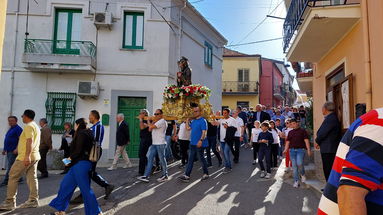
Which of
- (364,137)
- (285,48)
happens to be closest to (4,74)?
(285,48)

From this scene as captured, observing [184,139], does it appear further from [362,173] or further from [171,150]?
[362,173]

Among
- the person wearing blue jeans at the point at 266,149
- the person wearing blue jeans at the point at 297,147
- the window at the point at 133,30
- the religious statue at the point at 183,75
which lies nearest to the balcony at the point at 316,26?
the person wearing blue jeans at the point at 297,147

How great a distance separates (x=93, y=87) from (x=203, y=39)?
7.89 m

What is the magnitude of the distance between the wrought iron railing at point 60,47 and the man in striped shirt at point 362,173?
12.9 m

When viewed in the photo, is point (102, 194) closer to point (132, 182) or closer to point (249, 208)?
point (132, 182)

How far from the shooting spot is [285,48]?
9.42 metres

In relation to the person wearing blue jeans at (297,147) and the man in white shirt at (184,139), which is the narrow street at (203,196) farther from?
the man in white shirt at (184,139)

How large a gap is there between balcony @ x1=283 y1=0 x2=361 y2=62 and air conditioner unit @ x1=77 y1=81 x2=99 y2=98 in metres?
7.94

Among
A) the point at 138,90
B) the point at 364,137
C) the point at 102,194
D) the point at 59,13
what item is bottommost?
the point at 102,194

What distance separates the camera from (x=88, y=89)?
1291cm

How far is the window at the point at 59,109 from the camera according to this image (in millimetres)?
13078

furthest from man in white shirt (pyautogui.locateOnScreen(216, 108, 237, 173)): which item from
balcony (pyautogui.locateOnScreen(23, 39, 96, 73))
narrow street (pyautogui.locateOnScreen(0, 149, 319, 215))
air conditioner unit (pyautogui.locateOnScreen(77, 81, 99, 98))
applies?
balcony (pyautogui.locateOnScreen(23, 39, 96, 73))

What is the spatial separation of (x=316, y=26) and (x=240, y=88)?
82.7ft

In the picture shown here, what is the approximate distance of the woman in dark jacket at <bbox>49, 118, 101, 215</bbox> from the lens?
15.8ft
